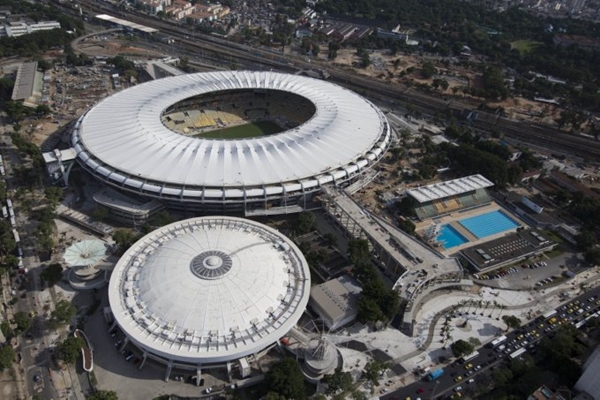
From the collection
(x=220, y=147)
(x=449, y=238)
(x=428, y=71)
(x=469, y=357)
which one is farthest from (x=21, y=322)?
(x=428, y=71)

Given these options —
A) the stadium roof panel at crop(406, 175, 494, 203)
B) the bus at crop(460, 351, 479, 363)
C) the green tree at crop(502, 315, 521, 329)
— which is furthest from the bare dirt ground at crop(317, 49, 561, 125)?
the bus at crop(460, 351, 479, 363)

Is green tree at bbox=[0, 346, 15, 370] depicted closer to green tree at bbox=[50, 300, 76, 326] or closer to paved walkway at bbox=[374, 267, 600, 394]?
green tree at bbox=[50, 300, 76, 326]

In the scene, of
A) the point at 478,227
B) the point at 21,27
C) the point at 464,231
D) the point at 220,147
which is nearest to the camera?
the point at 220,147

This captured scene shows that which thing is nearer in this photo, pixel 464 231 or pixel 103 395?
pixel 103 395

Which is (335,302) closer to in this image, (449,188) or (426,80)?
(449,188)

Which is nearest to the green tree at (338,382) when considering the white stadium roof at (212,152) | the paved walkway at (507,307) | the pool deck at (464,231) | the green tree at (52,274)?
the paved walkway at (507,307)

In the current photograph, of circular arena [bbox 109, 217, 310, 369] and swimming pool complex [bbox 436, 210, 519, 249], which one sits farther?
swimming pool complex [bbox 436, 210, 519, 249]

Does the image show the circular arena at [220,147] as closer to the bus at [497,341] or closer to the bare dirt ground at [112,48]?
the bus at [497,341]
